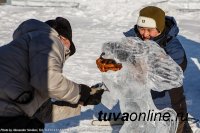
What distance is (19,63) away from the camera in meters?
2.79

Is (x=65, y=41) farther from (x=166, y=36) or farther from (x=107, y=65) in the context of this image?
(x=166, y=36)

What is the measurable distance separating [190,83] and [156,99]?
1.89 meters

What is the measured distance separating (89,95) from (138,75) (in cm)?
46

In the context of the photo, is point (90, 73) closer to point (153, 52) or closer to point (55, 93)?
point (153, 52)

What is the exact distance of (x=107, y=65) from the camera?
3.34 m

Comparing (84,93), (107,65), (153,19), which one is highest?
(153,19)

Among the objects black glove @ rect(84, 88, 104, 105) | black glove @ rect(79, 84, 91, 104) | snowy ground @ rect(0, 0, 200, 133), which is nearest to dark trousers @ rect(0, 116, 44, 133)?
black glove @ rect(79, 84, 91, 104)

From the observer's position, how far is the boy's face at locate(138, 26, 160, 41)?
4.05 metres

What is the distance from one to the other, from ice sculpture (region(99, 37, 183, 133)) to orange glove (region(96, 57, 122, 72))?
8 cm

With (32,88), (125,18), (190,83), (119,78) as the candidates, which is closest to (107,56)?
(119,78)

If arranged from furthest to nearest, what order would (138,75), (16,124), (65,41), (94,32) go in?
(94,32) < (138,75) < (65,41) < (16,124)

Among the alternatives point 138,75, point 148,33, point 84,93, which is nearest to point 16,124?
point 84,93

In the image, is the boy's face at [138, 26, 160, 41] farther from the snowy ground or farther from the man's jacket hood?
the snowy ground

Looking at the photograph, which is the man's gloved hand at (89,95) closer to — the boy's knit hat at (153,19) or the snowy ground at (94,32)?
the boy's knit hat at (153,19)
